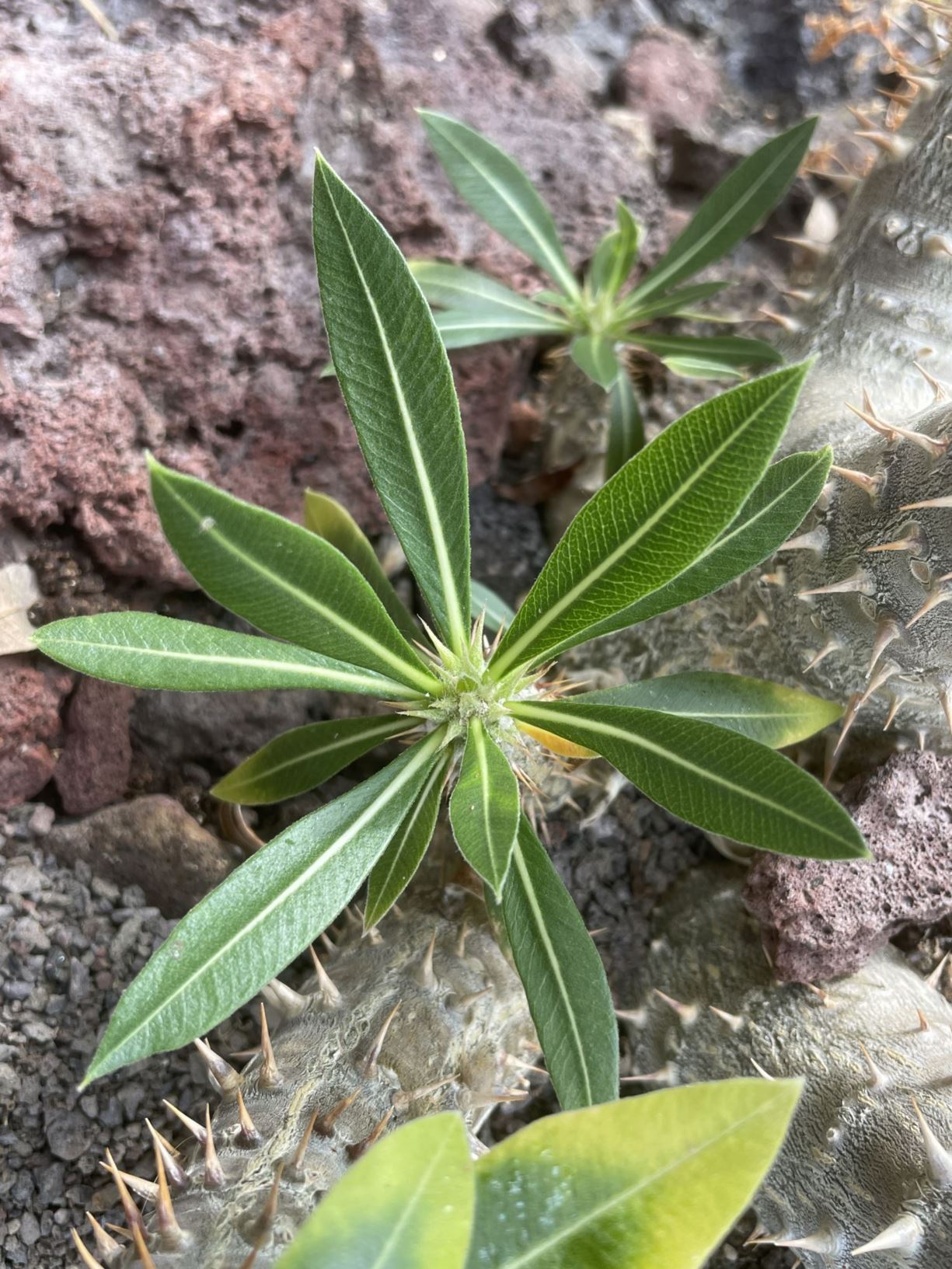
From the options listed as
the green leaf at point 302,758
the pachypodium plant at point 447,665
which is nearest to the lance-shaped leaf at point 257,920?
the pachypodium plant at point 447,665

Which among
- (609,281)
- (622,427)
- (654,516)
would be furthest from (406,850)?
(609,281)

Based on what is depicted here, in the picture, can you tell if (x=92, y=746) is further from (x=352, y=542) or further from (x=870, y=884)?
(x=870, y=884)

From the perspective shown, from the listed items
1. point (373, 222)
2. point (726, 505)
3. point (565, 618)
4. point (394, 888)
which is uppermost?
point (373, 222)

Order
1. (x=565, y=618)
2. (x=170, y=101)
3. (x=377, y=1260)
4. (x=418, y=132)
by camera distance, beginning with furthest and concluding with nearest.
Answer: (x=418, y=132)
(x=170, y=101)
(x=565, y=618)
(x=377, y=1260)

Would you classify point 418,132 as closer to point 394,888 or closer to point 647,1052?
point 394,888

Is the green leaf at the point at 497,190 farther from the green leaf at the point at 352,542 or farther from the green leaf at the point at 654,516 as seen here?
the green leaf at the point at 654,516

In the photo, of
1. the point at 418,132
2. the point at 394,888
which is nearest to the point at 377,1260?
the point at 394,888

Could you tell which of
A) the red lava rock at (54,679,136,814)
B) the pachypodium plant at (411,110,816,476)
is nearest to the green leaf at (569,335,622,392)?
the pachypodium plant at (411,110,816,476)
